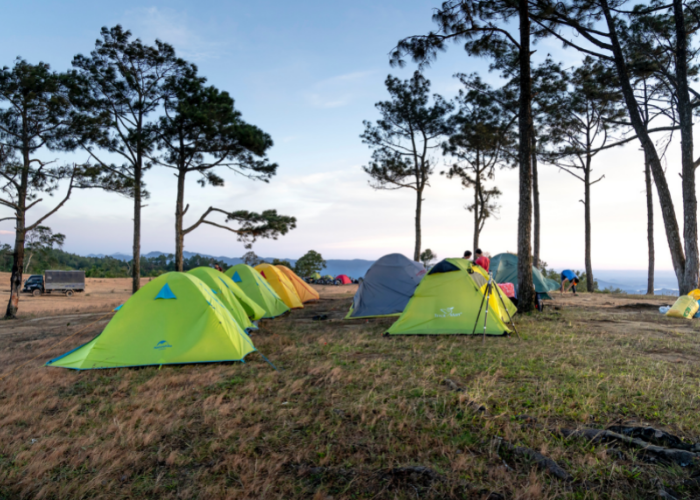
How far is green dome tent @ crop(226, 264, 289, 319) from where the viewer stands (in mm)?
12086

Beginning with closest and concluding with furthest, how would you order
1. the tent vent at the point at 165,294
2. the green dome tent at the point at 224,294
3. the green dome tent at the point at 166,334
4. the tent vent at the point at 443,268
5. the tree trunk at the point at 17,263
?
the green dome tent at the point at 166,334 < the tent vent at the point at 165,294 < the tent vent at the point at 443,268 < the green dome tent at the point at 224,294 < the tree trunk at the point at 17,263

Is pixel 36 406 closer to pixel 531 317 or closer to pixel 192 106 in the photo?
pixel 531 317

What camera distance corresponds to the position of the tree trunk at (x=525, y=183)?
10.9 m

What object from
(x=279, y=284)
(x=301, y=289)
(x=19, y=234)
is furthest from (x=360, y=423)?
(x=19, y=234)

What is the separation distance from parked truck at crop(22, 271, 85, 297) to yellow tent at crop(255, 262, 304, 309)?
18355 mm

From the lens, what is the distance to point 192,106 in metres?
16.9

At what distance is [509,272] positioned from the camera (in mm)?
Answer: 15461

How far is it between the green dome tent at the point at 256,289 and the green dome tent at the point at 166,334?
527cm

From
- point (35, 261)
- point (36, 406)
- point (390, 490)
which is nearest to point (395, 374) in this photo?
point (390, 490)

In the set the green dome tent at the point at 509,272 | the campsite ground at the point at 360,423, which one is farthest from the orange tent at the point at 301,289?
the campsite ground at the point at 360,423

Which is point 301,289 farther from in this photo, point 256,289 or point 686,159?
point 686,159

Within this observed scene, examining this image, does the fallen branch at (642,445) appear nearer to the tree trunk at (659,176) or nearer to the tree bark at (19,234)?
the tree trunk at (659,176)

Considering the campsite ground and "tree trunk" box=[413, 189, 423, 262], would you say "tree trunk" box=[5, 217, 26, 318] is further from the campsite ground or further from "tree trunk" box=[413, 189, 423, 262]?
"tree trunk" box=[413, 189, 423, 262]

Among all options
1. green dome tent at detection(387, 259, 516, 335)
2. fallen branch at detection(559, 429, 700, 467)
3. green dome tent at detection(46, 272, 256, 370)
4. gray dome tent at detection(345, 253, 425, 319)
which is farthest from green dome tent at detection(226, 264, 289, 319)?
fallen branch at detection(559, 429, 700, 467)
